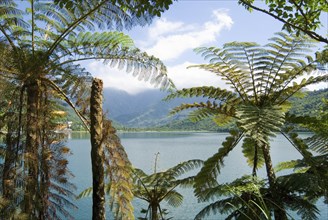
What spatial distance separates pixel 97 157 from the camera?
3127 mm

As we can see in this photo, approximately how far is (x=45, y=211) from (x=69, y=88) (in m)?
1.47

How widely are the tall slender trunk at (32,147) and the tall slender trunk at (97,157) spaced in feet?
2.48

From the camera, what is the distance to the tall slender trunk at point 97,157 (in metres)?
3.11

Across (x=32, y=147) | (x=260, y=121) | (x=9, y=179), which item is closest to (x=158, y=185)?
(x=32, y=147)

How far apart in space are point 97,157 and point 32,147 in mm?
879

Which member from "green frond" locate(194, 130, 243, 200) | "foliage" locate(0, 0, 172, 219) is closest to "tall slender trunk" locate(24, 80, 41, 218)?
"foliage" locate(0, 0, 172, 219)

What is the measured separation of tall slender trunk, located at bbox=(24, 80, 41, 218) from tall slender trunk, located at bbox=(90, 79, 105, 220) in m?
0.76

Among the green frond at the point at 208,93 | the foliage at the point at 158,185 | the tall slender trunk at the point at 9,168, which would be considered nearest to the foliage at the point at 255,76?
the green frond at the point at 208,93

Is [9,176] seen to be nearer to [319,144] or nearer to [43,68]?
[43,68]

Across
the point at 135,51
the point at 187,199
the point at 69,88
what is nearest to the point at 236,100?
the point at 135,51

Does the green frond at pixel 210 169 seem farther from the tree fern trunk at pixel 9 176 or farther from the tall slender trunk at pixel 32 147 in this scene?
the tree fern trunk at pixel 9 176

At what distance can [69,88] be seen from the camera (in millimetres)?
4191

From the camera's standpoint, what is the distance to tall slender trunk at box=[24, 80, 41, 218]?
343 cm

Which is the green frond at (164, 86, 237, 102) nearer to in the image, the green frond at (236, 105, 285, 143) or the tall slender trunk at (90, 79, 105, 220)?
the green frond at (236, 105, 285, 143)
